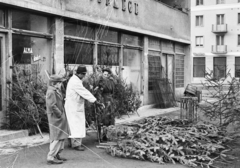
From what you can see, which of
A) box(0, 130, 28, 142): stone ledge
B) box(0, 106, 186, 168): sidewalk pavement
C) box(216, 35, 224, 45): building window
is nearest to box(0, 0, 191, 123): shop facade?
box(0, 130, 28, 142): stone ledge

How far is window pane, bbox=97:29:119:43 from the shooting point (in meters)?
14.0

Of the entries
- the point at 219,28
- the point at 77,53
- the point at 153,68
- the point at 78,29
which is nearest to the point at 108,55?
the point at 77,53

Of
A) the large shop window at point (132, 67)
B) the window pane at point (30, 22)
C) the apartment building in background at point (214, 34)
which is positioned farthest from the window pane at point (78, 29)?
the apartment building in background at point (214, 34)

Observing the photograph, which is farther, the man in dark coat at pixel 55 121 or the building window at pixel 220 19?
the building window at pixel 220 19

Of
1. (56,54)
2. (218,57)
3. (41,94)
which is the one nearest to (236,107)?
(41,94)

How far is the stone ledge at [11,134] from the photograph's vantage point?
8.91 metres

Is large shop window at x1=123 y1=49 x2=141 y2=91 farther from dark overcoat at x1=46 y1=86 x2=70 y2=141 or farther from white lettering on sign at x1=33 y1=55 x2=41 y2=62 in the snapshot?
dark overcoat at x1=46 y1=86 x2=70 y2=141

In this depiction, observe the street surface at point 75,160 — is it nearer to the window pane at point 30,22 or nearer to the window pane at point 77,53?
the window pane at point 30,22

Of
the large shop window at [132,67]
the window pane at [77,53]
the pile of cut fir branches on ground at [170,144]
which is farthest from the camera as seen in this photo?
the large shop window at [132,67]

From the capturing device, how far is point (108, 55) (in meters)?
14.7

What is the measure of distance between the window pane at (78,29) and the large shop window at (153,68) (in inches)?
193

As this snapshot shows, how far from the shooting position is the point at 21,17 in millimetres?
10539

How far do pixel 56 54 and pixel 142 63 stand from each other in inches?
248

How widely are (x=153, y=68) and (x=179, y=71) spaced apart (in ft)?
14.5
